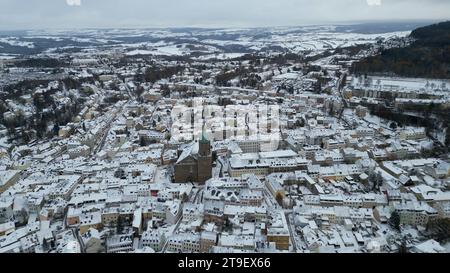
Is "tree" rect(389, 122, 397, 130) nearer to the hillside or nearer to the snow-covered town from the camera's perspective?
the snow-covered town

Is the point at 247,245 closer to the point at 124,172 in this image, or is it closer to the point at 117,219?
the point at 117,219

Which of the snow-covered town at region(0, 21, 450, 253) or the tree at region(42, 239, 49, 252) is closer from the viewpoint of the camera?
the tree at region(42, 239, 49, 252)

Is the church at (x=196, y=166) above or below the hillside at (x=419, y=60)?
below

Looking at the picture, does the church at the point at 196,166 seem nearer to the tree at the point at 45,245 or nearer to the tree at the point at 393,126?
the tree at the point at 45,245

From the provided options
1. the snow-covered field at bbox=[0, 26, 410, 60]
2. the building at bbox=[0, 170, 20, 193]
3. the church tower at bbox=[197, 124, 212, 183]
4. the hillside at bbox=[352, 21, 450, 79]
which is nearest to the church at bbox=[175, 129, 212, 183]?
the church tower at bbox=[197, 124, 212, 183]

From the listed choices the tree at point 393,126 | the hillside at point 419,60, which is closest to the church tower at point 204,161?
the tree at point 393,126

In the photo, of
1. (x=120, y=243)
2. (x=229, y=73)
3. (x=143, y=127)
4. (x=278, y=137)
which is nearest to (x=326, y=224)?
(x=120, y=243)
